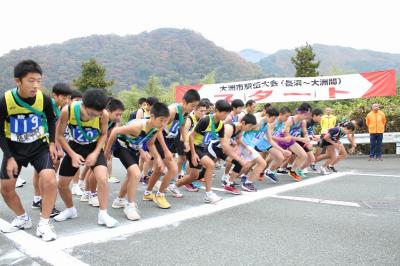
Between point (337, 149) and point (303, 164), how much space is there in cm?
113

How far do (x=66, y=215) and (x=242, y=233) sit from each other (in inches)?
102

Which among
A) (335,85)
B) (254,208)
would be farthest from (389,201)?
(335,85)

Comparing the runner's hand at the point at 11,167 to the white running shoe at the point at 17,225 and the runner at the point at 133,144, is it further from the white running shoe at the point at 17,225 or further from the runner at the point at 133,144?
the runner at the point at 133,144

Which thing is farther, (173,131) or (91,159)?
(173,131)

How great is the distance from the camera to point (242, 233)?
15.4ft

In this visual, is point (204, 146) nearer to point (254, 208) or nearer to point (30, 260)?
point (254, 208)

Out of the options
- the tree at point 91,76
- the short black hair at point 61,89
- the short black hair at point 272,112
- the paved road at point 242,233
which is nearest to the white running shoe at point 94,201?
the paved road at point 242,233

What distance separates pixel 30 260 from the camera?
382 centimetres

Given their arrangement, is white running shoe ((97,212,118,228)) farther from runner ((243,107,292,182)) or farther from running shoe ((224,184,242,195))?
runner ((243,107,292,182))

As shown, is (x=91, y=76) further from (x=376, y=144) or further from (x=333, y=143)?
(x=333, y=143)

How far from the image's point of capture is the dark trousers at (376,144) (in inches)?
494

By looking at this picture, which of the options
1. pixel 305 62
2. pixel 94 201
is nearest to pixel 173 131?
pixel 94 201

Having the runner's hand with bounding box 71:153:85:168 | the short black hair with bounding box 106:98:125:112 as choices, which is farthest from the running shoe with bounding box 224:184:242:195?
the runner's hand with bounding box 71:153:85:168

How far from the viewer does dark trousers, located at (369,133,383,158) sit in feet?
41.1
